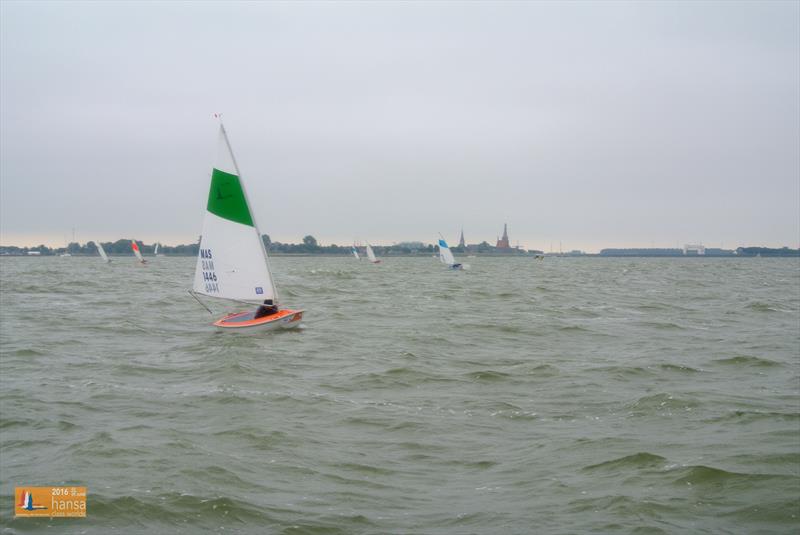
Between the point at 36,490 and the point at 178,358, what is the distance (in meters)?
10.7

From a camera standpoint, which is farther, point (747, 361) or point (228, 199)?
point (228, 199)

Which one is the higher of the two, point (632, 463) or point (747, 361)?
point (747, 361)

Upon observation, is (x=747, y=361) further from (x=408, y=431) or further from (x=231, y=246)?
(x=231, y=246)

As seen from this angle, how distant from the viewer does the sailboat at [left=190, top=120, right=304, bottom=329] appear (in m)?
23.7

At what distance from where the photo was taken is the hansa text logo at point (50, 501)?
24.0 ft

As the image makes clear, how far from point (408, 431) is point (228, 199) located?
14984mm

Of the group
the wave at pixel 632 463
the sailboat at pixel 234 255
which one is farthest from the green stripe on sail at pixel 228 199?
the wave at pixel 632 463

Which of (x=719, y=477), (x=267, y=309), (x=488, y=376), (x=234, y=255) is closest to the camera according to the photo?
(x=719, y=477)

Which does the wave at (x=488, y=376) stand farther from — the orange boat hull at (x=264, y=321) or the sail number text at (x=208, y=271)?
the sail number text at (x=208, y=271)

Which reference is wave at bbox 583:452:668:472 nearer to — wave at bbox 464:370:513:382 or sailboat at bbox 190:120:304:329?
wave at bbox 464:370:513:382

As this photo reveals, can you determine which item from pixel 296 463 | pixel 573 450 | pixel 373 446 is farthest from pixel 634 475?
pixel 296 463

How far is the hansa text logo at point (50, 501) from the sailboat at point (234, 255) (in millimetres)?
15564

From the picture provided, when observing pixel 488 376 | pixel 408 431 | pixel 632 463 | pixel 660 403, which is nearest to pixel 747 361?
pixel 660 403

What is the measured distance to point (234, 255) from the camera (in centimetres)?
2408
